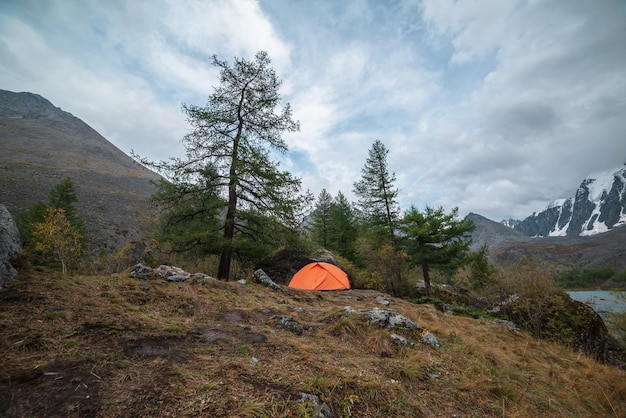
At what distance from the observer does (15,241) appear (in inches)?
192

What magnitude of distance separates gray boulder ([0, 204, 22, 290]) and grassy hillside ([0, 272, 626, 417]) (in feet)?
0.77

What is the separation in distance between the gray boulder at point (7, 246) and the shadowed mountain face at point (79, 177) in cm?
596

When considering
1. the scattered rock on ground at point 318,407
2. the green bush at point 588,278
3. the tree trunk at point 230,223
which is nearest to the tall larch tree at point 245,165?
the tree trunk at point 230,223

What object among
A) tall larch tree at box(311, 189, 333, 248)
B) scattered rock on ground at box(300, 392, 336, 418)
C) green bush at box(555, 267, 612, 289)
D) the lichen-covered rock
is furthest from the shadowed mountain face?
green bush at box(555, 267, 612, 289)

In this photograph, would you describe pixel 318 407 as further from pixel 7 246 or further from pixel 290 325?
pixel 7 246

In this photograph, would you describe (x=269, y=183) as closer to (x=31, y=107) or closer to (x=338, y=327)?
(x=338, y=327)

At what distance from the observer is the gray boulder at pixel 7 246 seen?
4.27m

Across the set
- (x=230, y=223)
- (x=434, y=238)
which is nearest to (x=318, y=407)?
(x=230, y=223)

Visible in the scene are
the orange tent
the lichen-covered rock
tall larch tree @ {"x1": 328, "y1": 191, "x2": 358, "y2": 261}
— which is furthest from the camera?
tall larch tree @ {"x1": 328, "y1": 191, "x2": 358, "y2": 261}

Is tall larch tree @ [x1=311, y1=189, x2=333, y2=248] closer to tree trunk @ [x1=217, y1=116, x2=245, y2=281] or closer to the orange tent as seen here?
the orange tent

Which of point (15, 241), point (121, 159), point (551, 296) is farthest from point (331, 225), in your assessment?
point (121, 159)

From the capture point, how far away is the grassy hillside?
2334mm

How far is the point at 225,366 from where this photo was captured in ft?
10.2

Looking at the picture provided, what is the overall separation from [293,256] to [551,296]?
13.2 m
